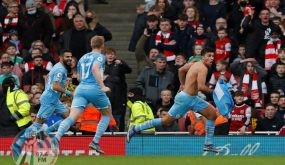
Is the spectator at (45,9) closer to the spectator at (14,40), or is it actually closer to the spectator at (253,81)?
the spectator at (14,40)

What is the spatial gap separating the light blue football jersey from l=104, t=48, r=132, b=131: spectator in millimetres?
3364

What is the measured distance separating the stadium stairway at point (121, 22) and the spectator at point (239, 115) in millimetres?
4477

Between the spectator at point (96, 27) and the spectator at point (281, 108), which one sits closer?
the spectator at point (281, 108)

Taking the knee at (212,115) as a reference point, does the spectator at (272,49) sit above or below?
above

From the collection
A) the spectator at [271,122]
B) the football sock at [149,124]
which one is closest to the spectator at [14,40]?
the spectator at [271,122]

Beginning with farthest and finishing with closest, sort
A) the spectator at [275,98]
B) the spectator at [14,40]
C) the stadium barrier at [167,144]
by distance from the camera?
the spectator at [14,40]
the spectator at [275,98]
the stadium barrier at [167,144]

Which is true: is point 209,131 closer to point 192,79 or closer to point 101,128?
point 192,79

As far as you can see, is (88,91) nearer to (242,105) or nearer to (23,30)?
(242,105)

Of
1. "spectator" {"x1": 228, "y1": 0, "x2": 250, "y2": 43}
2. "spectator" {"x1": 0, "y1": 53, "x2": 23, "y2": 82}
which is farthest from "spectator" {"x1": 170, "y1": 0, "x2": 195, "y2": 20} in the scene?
"spectator" {"x1": 0, "y1": 53, "x2": 23, "y2": 82}

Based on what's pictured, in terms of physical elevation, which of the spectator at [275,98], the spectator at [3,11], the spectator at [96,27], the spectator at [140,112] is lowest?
the spectator at [140,112]

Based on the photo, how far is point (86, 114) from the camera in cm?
2545

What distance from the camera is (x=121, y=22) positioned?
104ft

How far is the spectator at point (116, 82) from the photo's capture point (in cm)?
2692

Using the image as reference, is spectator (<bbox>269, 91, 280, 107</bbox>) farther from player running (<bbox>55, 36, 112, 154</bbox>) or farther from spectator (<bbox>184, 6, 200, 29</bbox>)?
player running (<bbox>55, 36, 112, 154</bbox>)
